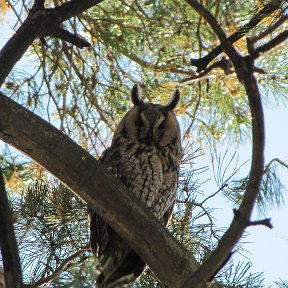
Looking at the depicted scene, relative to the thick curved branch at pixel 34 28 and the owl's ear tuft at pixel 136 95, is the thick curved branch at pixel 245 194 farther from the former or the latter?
the owl's ear tuft at pixel 136 95

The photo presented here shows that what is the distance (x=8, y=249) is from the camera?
2225 mm

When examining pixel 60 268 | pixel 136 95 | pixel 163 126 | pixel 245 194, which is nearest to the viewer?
pixel 245 194

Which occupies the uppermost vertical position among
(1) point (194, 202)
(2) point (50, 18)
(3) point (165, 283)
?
(2) point (50, 18)

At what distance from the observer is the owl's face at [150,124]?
3.26 metres

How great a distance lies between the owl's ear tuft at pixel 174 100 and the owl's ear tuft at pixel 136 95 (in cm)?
14

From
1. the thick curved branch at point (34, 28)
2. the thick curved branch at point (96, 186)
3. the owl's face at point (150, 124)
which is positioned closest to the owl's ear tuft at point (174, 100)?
the owl's face at point (150, 124)

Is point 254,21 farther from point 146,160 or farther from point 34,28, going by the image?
point 146,160

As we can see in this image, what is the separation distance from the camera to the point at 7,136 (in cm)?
217

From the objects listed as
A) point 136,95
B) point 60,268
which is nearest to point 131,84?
point 136,95

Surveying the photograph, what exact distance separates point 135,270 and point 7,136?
108cm

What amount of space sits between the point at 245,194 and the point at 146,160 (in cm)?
145

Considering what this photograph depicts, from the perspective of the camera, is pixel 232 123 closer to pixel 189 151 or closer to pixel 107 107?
pixel 189 151

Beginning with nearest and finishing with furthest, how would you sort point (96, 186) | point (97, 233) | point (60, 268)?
point (96, 186)
point (60, 268)
point (97, 233)

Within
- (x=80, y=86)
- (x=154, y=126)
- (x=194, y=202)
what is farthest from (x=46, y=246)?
(x=80, y=86)
